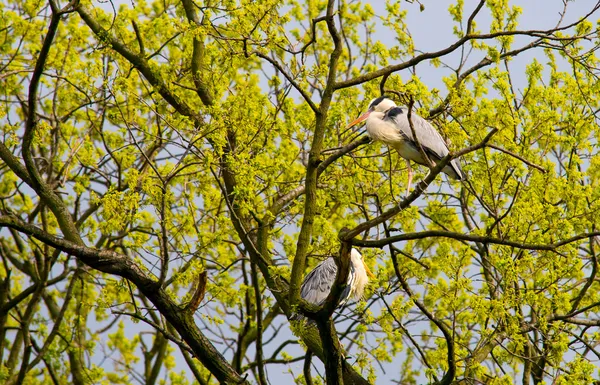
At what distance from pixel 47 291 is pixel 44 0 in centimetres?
518

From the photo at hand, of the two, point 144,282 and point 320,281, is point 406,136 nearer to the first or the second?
point 144,282

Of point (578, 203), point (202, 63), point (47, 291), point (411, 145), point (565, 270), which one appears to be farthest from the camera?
point (47, 291)

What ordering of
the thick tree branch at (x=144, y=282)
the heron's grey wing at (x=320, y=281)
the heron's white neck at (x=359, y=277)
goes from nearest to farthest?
the thick tree branch at (x=144, y=282), the heron's white neck at (x=359, y=277), the heron's grey wing at (x=320, y=281)

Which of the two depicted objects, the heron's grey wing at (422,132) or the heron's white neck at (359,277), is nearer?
the heron's grey wing at (422,132)

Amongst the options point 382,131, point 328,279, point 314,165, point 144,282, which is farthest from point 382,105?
point 144,282

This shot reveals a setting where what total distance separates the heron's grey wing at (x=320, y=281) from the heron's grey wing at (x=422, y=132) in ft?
8.57

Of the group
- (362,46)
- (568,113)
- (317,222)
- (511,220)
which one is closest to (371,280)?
(317,222)

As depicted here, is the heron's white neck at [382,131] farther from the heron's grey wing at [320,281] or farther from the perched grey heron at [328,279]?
the heron's grey wing at [320,281]

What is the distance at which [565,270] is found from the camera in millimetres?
8094

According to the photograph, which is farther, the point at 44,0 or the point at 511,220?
the point at 44,0

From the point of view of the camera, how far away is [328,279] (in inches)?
393

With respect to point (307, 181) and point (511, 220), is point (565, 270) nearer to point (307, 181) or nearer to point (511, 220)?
point (511, 220)

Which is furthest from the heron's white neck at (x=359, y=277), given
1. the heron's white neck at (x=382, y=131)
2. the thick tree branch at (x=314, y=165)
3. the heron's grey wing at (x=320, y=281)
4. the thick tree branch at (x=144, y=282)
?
the thick tree branch at (x=314, y=165)

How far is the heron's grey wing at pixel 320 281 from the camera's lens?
32.7 ft
